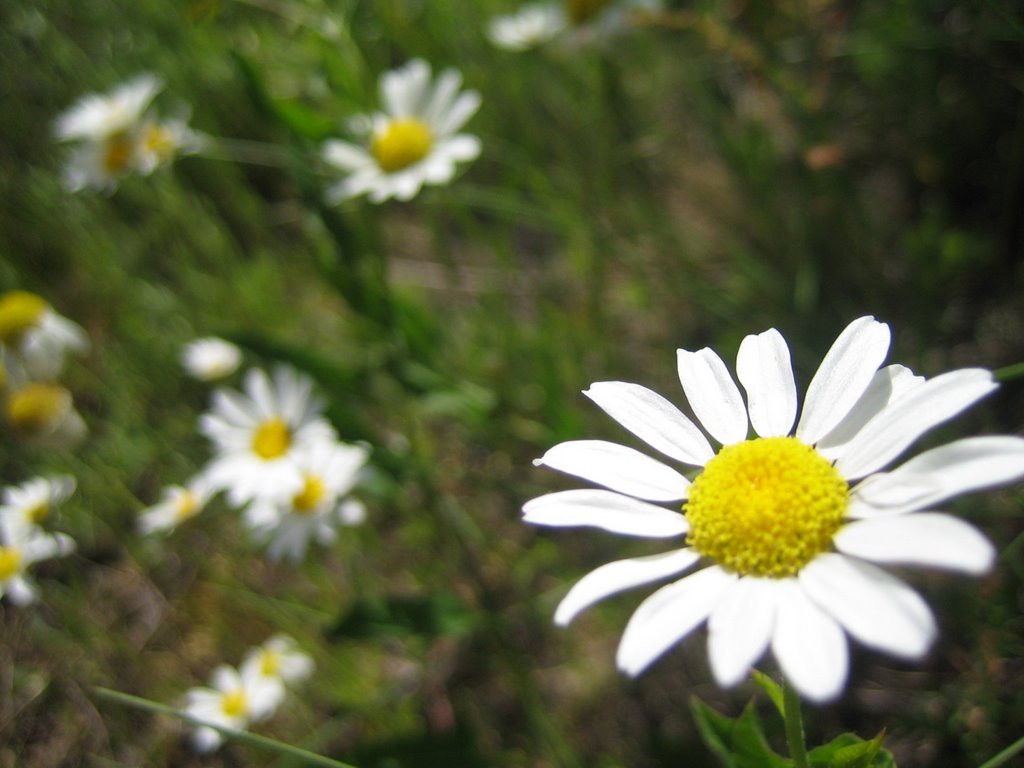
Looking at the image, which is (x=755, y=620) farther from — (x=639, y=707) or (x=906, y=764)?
(x=639, y=707)

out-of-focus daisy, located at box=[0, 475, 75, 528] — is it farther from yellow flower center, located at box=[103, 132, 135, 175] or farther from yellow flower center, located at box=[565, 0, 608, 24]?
yellow flower center, located at box=[565, 0, 608, 24]

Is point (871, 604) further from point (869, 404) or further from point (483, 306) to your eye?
point (483, 306)

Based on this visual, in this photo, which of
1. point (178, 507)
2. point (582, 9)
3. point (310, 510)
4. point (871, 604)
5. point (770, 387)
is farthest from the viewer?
point (582, 9)

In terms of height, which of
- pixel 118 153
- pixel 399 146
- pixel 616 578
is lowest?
pixel 616 578

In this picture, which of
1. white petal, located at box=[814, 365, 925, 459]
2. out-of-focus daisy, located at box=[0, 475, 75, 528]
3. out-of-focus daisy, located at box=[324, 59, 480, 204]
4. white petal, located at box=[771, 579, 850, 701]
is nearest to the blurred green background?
out-of-focus daisy, located at box=[324, 59, 480, 204]

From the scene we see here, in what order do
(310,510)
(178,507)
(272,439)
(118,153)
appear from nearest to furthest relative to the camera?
(310,510) → (272,439) → (178,507) → (118,153)

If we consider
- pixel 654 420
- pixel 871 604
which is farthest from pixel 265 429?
pixel 871 604

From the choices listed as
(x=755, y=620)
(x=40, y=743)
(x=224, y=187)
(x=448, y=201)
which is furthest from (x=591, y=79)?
(x=40, y=743)

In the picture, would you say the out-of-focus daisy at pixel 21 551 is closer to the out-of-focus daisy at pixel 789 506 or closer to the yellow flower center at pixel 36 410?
the yellow flower center at pixel 36 410
